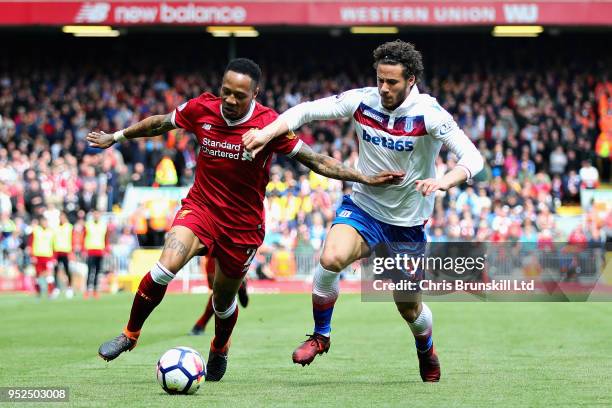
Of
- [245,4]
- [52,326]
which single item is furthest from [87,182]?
[52,326]

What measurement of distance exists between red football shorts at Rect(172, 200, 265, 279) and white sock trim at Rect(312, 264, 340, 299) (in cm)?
61

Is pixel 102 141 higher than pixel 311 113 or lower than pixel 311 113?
lower

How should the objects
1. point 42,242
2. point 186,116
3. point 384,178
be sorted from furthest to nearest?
1. point 42,242
2. point 186,116
3. point 384,178

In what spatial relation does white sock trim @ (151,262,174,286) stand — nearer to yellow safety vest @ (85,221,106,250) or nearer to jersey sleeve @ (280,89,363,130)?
jersey sleeve @ (280,89,363,130)

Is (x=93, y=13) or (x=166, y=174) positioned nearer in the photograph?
(x=166, y=174)

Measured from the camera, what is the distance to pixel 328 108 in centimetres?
880

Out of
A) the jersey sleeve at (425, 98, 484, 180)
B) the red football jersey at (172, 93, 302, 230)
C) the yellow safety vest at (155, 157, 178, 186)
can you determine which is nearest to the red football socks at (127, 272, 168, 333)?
the red football jersey at (172, 93, 302, 230)

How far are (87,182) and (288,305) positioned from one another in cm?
1004

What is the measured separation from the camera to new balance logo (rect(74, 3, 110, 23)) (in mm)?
34688

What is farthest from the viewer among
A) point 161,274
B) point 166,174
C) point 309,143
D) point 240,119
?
point 309,143

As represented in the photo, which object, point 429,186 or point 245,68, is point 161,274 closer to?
point 245,68

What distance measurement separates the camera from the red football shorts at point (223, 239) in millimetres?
8688

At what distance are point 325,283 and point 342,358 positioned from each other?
8.04 ft

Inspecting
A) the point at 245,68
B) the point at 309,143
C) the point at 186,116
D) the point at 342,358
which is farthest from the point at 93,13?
the point at 245,68
